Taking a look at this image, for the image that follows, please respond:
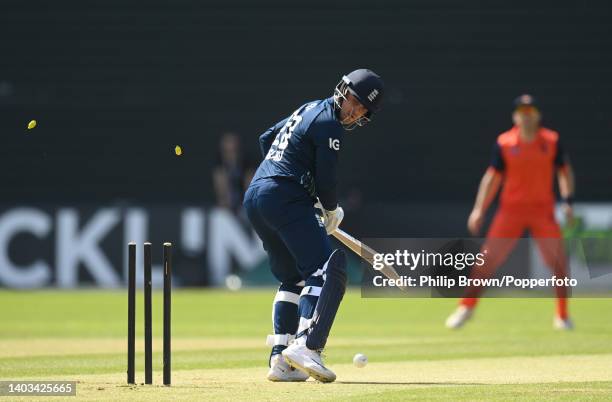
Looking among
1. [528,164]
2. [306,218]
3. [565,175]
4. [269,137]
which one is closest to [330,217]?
[306,218]

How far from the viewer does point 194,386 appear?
28.8 feet

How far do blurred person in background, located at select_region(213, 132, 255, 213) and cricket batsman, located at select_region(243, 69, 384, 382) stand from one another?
10929 mm

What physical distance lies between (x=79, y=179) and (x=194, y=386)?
45.5 feet

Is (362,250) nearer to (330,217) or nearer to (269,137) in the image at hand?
(330,217)

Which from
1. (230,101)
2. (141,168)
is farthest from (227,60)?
(141,168)

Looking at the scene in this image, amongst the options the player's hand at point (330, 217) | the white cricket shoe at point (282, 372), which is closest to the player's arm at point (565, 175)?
the player's hand at point (330, 217)

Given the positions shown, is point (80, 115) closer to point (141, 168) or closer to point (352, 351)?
point (141, 168)

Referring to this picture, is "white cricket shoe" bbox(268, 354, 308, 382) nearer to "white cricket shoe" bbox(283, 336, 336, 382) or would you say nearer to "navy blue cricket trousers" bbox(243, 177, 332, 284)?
"white cricket shoe" bbox(283, 336, 336, 382)

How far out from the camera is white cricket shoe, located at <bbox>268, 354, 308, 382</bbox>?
9.17 m

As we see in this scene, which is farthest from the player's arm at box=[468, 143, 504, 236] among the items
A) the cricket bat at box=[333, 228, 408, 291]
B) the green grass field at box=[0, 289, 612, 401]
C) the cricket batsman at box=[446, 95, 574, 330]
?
the cricket bat at box=[333, 228, 408, 291]

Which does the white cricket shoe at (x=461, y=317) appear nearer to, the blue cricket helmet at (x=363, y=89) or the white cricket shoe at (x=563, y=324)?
the white cricket shoe at (x=563, y=324)

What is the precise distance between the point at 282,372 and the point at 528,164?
5.86 metres

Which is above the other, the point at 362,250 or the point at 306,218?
the point at 306,218

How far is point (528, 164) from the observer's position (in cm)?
1430
